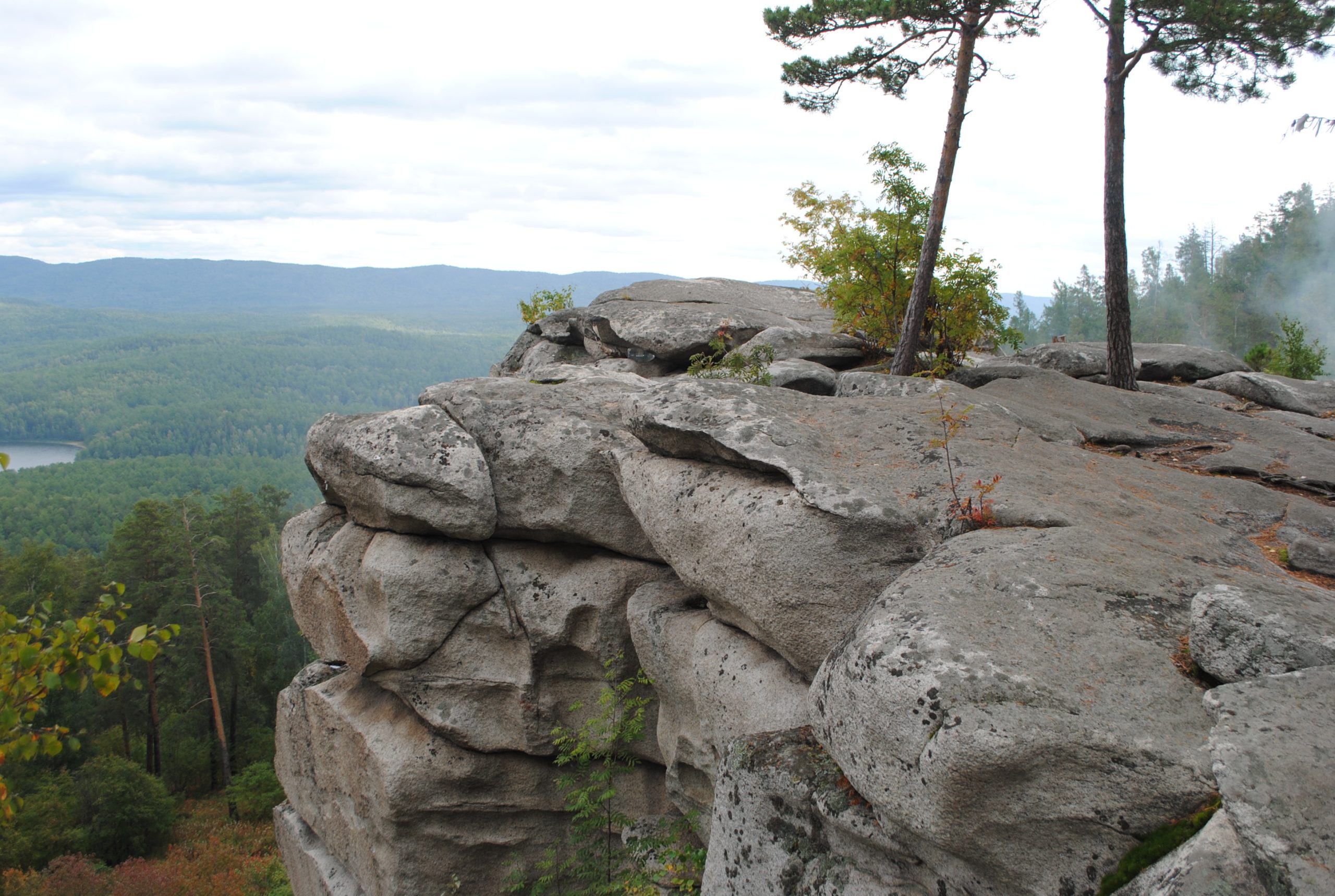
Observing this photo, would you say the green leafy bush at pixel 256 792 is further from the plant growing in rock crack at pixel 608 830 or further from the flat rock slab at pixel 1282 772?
the flat rock slab at pixel 1282 772

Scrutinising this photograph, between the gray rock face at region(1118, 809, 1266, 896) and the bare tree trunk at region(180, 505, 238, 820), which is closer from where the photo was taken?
the gray rock face at region(1118, 809, 1266, 896)

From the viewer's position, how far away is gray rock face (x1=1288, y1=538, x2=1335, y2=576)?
686cm

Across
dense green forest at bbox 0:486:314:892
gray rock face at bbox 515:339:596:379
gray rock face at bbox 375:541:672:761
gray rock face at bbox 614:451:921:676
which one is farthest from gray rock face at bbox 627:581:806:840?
dense green forest at bbox 0:486:314:892

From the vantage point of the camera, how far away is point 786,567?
763cm

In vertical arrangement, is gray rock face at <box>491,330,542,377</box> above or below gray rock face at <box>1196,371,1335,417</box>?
above

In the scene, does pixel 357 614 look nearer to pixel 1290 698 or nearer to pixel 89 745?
pixel 1290 698

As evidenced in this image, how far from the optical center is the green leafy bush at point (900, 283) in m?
16.4

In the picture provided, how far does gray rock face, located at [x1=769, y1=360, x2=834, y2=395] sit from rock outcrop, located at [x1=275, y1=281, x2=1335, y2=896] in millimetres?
61

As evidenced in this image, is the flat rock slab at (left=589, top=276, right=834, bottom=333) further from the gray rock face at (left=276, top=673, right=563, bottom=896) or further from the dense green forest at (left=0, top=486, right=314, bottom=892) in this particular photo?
the dense green forest at (left=0, top=486, right=314, bottom=892)

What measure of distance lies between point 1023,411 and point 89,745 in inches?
2012

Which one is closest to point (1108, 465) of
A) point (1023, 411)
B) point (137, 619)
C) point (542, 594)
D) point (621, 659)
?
point (1023, 411)

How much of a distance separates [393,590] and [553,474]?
100 inches

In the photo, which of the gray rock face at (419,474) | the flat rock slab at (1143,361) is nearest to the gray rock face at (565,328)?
the flat rock slab at (1143,361)

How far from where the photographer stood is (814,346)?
1788 cm
